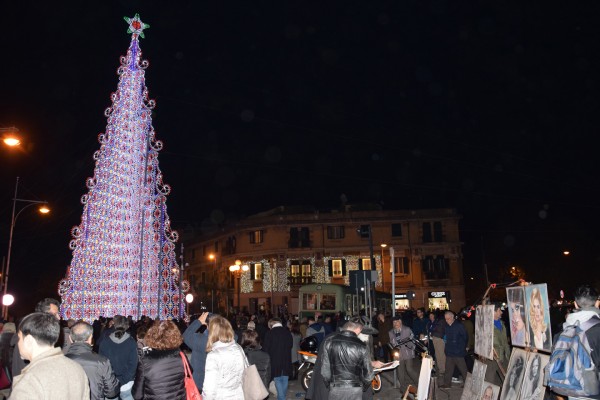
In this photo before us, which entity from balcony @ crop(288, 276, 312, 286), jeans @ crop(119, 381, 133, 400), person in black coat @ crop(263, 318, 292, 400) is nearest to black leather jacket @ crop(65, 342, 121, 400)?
jeans @ crop(119, 381, 133, 400)

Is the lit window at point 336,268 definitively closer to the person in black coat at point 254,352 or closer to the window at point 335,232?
the window at point 335,232

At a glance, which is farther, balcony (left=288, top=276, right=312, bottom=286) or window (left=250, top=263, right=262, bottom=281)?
window (left=250, top=263, right=262, bottom=281)

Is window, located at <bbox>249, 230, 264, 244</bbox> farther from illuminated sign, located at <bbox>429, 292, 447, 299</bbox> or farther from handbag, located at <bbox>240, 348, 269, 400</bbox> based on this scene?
handbag, located at <bbox>240, 348, 269, 400</bbox>

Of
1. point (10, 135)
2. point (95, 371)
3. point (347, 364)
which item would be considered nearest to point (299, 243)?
point (10, 135)

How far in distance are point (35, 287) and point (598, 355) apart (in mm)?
47709

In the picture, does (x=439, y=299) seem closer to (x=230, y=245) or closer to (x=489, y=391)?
(x=230, y=245)

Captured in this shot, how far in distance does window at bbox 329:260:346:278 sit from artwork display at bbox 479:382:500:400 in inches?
1741

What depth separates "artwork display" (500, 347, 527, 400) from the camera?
23.6ft

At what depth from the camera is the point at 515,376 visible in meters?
7.38

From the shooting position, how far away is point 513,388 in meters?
7.34

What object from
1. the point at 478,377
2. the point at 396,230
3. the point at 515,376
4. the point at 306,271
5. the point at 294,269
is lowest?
the point at 478,377

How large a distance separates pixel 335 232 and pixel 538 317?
46379 millimetres

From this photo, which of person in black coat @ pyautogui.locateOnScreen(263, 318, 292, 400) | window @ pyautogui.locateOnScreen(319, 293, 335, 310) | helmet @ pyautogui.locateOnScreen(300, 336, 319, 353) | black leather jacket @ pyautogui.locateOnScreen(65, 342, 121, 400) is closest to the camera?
black leather jacket @ pyautogui.locateOnScreen(65, 342, 121, 400)

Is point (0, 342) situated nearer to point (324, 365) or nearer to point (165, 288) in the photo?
point (324, 365)
